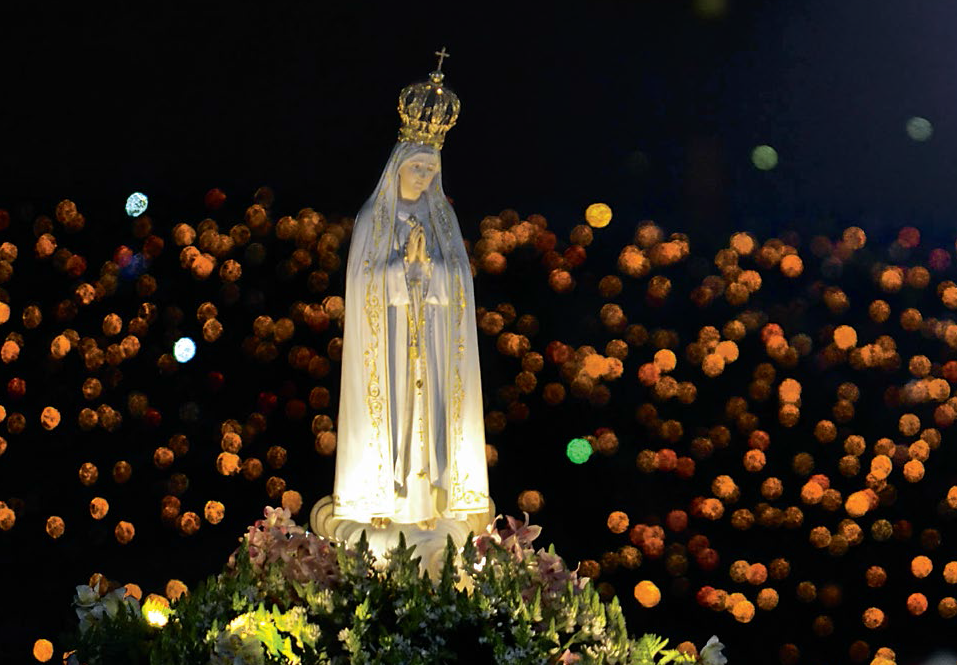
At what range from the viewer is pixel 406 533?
13.1 ft

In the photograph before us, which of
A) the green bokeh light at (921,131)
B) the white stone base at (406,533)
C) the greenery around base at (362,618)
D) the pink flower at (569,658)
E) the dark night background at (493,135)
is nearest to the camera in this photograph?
the greenery around base at (362,618)

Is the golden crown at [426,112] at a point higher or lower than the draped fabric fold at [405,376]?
higher

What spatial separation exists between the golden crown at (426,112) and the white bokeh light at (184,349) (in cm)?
150

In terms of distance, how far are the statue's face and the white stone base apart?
0.99 metres

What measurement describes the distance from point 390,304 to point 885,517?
2.46 metres

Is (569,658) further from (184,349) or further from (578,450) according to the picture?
(184,349)

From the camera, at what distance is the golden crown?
4.13 m

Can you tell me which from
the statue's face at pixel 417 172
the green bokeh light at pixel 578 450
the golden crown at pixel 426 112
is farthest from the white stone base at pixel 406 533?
the green bokeh light at pixel 578 450

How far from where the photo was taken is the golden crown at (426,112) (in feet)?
13.6

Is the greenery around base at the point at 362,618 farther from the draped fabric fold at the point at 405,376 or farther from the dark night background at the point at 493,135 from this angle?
the dark night background at the point at 493,135

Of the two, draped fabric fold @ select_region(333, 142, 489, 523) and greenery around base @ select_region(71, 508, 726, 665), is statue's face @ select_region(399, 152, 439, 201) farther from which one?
greenery around base @ select_region(71, 508, 726, 665)

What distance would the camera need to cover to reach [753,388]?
5.38 metres

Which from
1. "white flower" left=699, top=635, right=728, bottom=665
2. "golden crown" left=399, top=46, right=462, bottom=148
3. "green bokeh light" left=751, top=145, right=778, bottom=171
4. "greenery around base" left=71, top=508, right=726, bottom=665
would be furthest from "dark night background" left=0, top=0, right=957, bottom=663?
"white flower" left=699, top=635, right=728, bottom=665

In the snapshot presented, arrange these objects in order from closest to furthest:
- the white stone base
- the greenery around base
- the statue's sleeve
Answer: the greenery around base, the white stone base, the statue's sleeve
